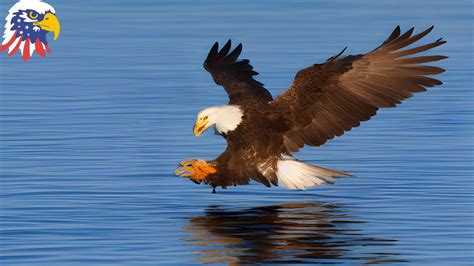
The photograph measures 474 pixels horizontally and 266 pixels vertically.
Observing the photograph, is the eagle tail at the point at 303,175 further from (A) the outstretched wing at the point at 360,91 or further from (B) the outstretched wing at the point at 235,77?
(B) the outstretched wing at the point at 235,77

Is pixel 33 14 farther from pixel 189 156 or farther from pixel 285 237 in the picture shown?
pixel 285 237

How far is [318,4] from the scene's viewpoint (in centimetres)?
2659

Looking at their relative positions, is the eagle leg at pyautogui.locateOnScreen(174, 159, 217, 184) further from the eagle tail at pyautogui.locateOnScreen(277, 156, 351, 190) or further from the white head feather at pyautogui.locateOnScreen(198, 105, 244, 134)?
the eagle tail at pyautogui.locateOnScreen(277, 156, 351, 190)

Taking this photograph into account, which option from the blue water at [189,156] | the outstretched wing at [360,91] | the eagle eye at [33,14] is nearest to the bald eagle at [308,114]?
the outstretched wing at [360,91]

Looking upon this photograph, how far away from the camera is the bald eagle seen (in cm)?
1183

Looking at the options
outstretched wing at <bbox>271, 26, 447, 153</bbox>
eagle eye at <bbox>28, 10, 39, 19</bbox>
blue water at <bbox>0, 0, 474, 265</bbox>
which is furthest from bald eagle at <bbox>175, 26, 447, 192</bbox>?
eagle eye at <bbox>28, 10, 39, 19</bbox>

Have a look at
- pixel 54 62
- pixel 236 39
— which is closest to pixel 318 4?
pixel 236 39

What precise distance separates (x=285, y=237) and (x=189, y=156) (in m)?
3.02

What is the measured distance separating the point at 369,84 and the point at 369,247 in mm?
1889

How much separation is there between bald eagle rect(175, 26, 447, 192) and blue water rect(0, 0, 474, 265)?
25 centimetres

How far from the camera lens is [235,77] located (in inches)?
515

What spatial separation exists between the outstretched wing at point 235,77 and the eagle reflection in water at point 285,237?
1.00m

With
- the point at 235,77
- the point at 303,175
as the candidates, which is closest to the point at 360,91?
the point at 303,175

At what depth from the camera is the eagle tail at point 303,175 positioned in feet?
38.4
